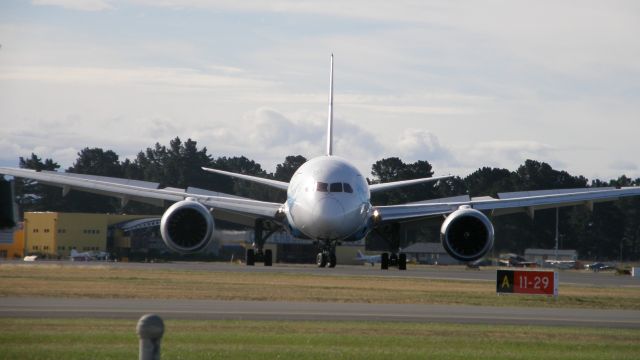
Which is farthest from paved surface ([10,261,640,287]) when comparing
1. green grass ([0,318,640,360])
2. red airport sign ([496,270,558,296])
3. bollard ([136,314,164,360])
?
bollard ([136,314,164,360])

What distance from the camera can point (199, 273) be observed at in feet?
155

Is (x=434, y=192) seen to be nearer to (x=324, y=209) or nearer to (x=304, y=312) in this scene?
(x=324, y=209)

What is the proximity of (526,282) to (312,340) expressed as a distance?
17.4 meters

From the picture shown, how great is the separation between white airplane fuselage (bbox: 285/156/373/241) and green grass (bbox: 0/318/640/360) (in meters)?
23.8

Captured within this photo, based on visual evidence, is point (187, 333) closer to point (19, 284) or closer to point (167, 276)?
point (19, 284)

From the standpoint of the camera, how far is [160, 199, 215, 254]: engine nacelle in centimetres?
5178

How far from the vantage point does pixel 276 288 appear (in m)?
37.6

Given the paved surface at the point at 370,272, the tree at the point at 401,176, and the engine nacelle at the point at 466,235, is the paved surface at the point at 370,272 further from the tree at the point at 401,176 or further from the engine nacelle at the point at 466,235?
the tree at the point at 401,176

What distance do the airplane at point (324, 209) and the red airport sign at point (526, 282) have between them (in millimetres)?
12209

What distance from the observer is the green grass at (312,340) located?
19.9 meters

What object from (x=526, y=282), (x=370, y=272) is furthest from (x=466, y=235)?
(x=526, y=282)

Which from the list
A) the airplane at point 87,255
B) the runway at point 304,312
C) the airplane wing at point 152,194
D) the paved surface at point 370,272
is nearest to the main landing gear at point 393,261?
the paved surface at point 370,272

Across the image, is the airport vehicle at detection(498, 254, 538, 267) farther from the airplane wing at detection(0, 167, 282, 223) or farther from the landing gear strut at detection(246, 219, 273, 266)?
the airplane wing at detection(0, 167, 282, 223)

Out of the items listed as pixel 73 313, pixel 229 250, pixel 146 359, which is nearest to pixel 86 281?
pixel 73 313
